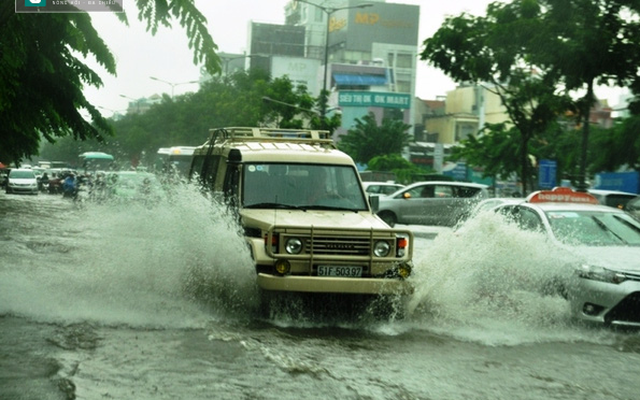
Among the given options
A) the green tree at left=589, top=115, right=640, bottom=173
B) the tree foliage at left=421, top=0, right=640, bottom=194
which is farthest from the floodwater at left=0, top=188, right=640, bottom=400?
the green tree at left=589, top=115, right=640, bottom=173

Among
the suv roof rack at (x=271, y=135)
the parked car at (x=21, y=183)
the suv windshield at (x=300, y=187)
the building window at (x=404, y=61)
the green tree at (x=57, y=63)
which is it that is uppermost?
the building window at (x=404, y=61)

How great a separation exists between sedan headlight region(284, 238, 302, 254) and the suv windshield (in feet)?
4.12

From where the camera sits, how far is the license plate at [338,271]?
10.5m

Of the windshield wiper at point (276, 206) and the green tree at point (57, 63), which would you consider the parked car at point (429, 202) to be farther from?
the windshield wiper at point (276, 206)

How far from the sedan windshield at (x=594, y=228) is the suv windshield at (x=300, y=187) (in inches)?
102

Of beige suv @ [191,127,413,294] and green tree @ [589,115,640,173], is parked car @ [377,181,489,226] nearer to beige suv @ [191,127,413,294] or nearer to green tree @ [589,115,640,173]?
green tree @ [589,115,640,173]

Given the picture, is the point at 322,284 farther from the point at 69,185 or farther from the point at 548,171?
the point at 69,185

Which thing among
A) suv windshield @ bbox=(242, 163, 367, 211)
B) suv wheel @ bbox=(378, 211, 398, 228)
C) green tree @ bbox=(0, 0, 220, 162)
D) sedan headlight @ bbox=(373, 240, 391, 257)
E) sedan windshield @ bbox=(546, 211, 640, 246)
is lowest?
suv wheel @ bbox=(378, 211, 398, 228)

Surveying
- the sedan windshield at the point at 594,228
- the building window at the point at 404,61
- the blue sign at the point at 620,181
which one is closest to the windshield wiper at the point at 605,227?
the sedan windshield at the point at 594,228

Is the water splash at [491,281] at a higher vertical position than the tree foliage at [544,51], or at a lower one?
lower

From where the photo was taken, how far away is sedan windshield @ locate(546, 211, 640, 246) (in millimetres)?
12273

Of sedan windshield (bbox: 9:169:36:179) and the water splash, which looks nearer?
the water splash

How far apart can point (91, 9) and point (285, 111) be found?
53618mm

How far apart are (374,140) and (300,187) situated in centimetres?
7367
